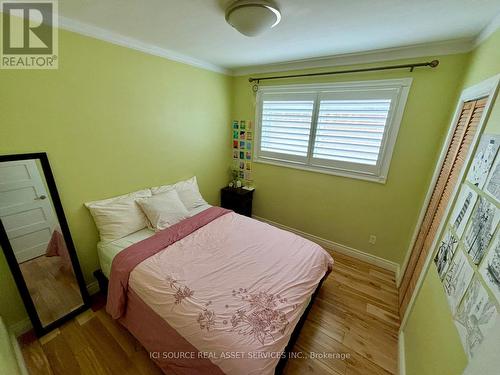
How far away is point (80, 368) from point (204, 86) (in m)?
2.99

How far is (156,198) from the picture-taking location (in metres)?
2.15

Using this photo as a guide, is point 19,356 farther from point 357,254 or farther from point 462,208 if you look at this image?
point 357,254

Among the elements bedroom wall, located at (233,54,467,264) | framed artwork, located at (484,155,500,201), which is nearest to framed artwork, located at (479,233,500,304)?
framed artwork, located at (484,155,500,201)

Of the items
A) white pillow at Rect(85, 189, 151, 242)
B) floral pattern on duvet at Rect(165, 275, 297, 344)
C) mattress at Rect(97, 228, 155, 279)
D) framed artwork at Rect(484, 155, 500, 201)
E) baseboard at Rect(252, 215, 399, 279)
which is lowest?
baseboard at Rect(252, 215, 399, 279)

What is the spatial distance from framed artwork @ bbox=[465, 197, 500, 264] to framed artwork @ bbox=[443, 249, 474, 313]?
0.20 feet

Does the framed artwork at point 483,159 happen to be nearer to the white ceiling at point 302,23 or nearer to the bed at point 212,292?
the white ceiling at point 302,23

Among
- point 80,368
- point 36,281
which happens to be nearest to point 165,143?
point 36,281

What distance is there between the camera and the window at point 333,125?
2131 millimetres

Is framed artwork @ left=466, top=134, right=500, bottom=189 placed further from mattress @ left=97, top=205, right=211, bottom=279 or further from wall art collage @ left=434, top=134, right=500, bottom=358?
mattress @ left=97, top=205, right=211, bottom=279

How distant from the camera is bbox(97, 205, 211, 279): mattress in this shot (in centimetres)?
173

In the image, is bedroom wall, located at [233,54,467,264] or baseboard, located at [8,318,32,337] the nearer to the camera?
baseboard, located at [8,318,32,337]

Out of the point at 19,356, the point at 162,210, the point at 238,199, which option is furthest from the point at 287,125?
the point at 19,356

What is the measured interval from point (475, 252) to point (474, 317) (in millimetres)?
287

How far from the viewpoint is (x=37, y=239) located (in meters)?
1.54
